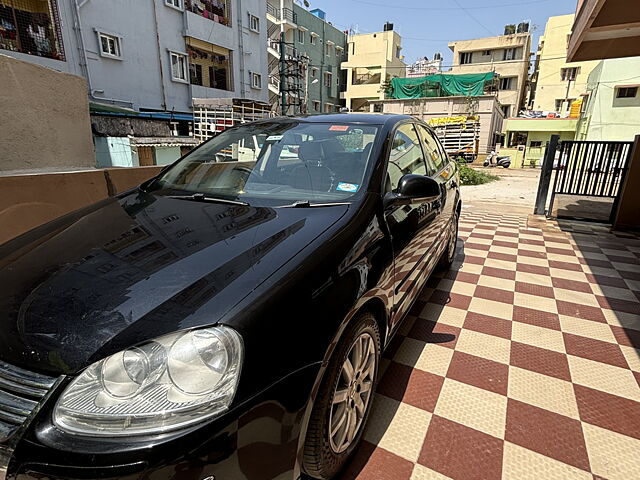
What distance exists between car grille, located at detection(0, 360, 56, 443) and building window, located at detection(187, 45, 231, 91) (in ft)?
61.8

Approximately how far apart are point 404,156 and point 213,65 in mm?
19547

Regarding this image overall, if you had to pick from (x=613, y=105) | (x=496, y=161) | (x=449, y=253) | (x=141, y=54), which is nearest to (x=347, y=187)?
(x=449, y=253)

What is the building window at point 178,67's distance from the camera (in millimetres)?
15788

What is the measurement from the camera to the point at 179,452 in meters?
0.82

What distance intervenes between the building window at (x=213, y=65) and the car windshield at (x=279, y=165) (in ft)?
56.5

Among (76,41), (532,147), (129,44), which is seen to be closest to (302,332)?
(76,41)

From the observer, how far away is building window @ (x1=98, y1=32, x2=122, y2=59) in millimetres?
12969

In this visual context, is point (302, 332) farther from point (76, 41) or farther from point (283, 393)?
point (76, 41)

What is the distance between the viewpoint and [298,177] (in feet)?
6.53

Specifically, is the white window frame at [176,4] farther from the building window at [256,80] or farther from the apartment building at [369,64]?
the apartment building at [369,64]

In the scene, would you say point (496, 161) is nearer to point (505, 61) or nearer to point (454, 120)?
point (454, 120)

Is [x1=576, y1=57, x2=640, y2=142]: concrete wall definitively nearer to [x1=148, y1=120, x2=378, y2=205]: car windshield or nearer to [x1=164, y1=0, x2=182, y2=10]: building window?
[x1=164, y1=0, x2=182, y2=10]: building window

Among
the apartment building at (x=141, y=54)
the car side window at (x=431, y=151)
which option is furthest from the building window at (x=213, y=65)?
the car side window at (x=431, y=151)

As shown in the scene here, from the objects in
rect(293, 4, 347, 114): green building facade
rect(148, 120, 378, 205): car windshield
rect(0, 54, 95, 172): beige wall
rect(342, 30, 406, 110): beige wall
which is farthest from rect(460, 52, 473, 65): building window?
rect(148, 120, 378, 205): car windshield
